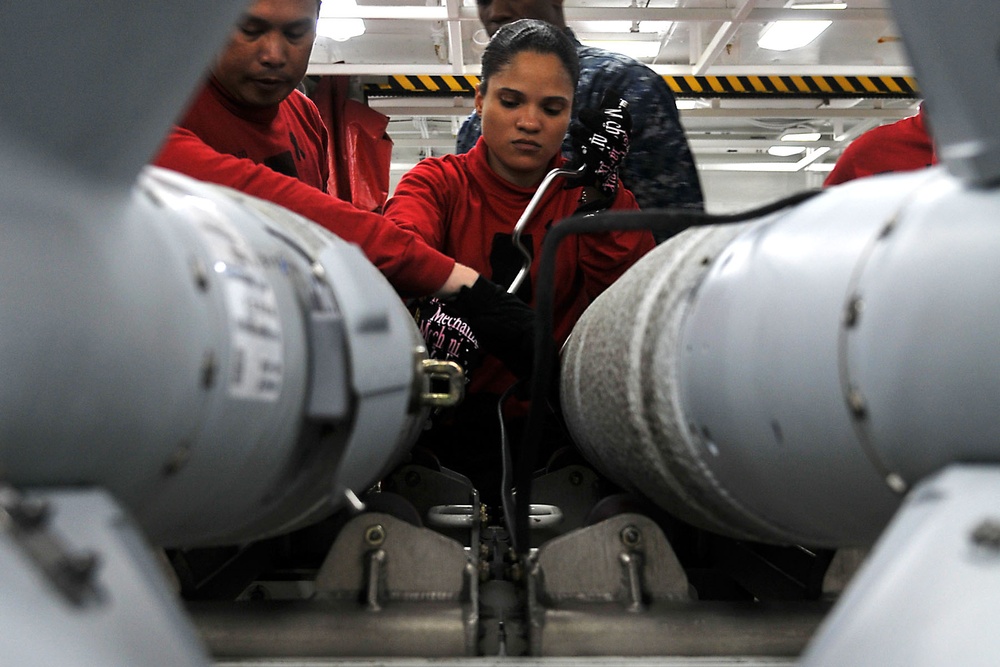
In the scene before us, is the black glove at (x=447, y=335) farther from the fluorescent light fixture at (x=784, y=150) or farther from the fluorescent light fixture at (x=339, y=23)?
the fluorescent light fixture at (x=784, y=150)

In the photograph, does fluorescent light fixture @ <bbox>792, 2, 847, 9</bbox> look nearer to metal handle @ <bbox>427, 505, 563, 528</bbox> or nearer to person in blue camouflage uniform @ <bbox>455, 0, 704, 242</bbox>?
person in blue camouflage uniform @ <bbox>455, 0, 704, 242</bbox>

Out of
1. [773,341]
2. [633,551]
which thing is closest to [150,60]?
[773,341]

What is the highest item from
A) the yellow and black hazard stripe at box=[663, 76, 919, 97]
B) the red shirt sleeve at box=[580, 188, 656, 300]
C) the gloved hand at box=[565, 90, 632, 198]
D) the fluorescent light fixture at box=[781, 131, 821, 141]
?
the yellow and black hazard stripe at box=[663, 76, 919, 97]

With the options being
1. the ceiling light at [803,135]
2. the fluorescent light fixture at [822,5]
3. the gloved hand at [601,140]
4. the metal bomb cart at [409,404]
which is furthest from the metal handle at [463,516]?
the ceiling light at [803,135]

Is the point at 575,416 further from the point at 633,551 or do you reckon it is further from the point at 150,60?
the point at 150,60

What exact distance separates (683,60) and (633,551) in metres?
2.84

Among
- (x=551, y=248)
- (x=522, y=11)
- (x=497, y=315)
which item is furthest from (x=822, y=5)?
(x=551, y=248)

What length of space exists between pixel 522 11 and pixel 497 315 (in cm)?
99

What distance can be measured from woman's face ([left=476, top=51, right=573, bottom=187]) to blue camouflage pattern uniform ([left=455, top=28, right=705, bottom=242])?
0.64ft

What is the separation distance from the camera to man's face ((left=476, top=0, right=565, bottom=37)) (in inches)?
70.6

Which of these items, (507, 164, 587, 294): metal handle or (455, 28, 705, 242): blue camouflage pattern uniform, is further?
(455, 28, 705, 242): blue camouflage pattern uniform

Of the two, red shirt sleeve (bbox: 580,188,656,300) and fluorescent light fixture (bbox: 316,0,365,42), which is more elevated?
fluorescent light fixture (bbox: 316,0,365,42)

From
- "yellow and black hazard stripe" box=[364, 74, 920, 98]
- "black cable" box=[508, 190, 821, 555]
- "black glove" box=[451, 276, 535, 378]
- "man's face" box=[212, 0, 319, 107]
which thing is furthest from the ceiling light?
"black cable" box=[508, 190, 821, 555]

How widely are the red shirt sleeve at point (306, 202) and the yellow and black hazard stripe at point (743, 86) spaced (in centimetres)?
212
